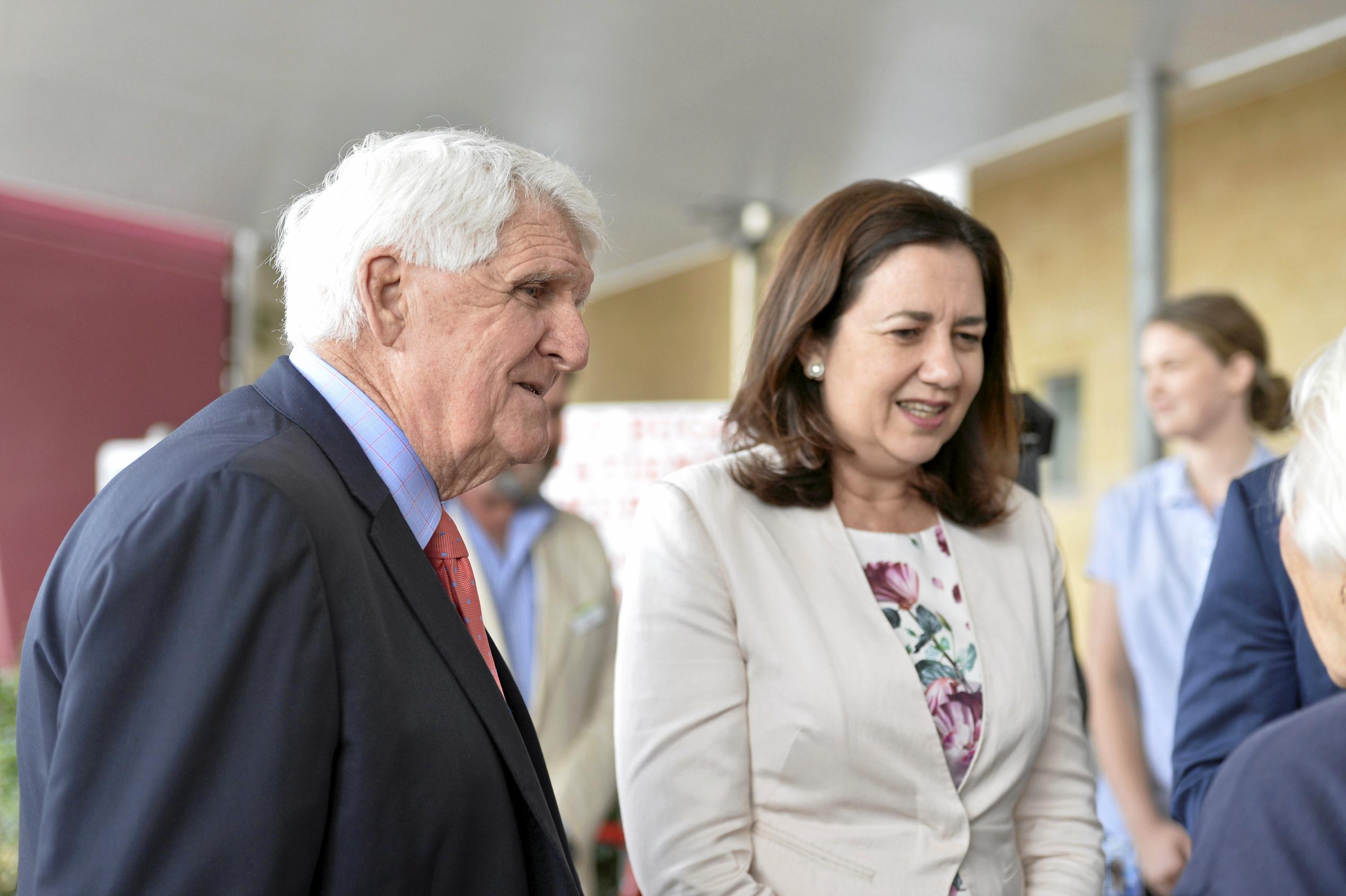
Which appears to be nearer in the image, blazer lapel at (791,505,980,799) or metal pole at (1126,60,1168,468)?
blazer lapel at (791,505,980,799)

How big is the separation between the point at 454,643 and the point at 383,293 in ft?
1.20

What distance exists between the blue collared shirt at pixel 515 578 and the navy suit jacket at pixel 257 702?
69.5 inches

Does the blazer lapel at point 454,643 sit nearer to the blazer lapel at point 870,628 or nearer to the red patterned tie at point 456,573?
the red patterned tie at point 456,573

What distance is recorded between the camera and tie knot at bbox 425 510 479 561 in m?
1.30

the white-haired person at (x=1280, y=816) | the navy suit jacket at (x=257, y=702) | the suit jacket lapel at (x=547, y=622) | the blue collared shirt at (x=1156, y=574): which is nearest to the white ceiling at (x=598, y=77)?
the suit jacket lapel at (x=547, y=622)

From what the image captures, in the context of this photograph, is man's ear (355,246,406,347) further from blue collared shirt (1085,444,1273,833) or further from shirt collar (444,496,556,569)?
blue collared shirt (1085,444,1273,833)

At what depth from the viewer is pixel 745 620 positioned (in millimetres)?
1635

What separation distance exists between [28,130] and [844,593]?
5.39 meters

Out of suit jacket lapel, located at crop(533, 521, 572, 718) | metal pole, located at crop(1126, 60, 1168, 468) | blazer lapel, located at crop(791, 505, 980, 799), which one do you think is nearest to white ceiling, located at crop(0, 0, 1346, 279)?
metal pole, located at crop(1126, 60, 1168, 468)

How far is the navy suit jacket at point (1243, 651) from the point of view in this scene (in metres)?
1.63

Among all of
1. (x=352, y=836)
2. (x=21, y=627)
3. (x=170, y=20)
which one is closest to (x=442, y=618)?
(x=352, y=836)

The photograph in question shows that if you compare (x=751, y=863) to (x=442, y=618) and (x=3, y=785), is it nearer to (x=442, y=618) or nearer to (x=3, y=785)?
(x=442, y=618)

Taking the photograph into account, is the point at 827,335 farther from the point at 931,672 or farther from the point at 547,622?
the point at 547,622

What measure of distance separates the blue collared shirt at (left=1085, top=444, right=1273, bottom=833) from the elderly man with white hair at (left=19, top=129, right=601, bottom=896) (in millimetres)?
1928
